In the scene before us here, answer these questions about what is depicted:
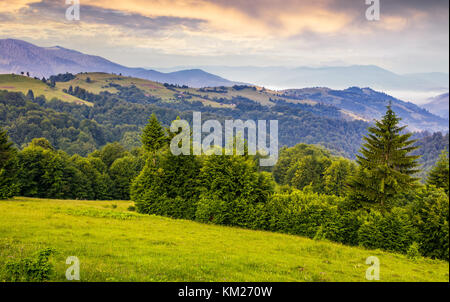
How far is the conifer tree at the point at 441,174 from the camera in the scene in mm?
25172

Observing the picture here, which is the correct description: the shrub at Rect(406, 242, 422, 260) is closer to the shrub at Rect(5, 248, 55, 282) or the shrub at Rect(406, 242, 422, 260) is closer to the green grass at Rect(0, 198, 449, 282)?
the green grass at Rect(0, 198, 449, 282)

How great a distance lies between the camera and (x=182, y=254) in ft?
61.7

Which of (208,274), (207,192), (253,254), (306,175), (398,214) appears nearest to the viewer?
(208,274)

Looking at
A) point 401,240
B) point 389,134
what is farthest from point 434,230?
point 389,134

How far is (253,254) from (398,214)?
1545 cm

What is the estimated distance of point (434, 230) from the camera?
24891 mm

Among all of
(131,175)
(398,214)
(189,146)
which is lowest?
(131,175)

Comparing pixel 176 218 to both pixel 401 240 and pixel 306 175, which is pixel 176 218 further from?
pixel 306 175

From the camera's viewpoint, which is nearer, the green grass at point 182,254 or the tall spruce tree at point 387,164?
the green grass at point 182,254

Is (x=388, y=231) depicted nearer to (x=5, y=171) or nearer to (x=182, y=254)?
(x=182, y=254)

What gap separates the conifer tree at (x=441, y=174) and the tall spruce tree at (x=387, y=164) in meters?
1.44

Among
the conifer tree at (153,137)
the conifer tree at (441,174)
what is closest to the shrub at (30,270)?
the conifer tree at (441,174)

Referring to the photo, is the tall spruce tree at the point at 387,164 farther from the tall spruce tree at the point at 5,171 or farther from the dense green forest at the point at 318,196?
the tall spruce tree at the point at 5,171

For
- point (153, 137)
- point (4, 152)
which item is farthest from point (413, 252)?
point (4, 152)
